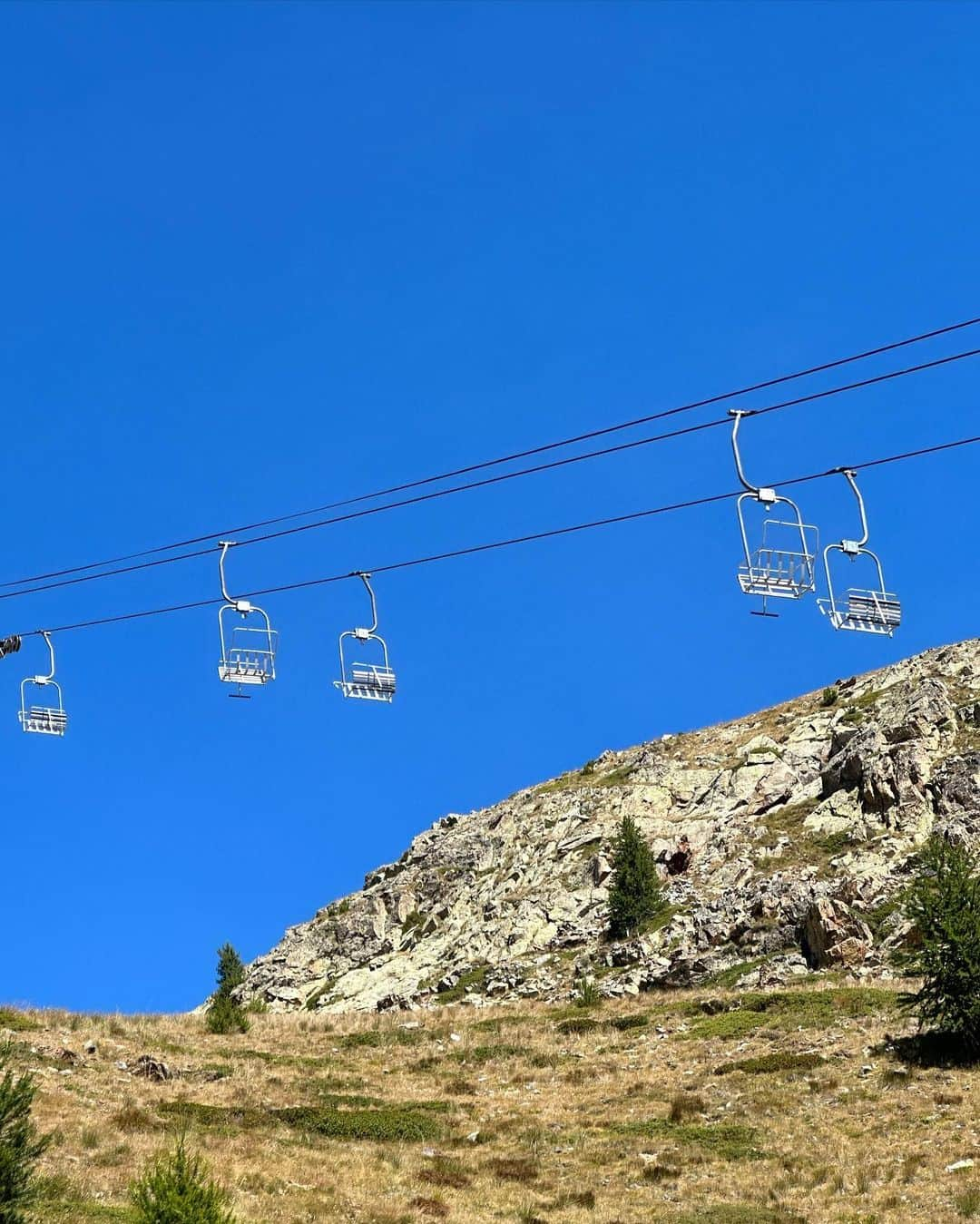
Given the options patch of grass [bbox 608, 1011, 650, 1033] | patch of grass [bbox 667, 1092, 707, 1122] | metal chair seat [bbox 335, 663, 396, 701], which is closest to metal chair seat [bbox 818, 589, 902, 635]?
metal chair seat [bbox 335, 663, 396, 701]

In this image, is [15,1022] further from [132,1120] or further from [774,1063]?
[774,1063]

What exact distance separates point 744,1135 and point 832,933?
25.3m

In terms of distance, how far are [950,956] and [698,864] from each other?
126 ft

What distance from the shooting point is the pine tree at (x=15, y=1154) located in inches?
1142

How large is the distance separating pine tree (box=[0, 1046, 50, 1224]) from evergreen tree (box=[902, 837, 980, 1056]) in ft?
98.8

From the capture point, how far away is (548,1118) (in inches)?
1901

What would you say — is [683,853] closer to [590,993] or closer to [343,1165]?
[590,993]

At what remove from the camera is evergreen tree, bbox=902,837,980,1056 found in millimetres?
47906

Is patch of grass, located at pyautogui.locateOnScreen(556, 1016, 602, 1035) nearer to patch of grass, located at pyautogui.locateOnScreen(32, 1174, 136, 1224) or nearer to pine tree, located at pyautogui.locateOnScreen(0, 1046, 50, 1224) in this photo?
patch of grass, located at pyautogui.locateOnScreen(32, 1174, 136, 1224)

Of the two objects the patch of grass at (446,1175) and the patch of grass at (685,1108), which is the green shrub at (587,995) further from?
the patch of grass at (446,1175)

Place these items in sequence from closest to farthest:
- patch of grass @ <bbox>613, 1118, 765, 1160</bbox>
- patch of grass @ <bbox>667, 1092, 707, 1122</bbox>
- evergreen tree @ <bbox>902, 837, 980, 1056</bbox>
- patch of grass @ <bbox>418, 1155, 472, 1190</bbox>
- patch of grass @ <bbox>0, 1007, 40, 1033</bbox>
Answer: patch of grass @ <bbox>418, 1155, 472, 1190</bbox> < patch of grass @ <bbox>613, 1118, 765, 1160</bbox> < patch of grass @ <bbox>667, 1092, 707, 1122</bbox> < evergreen tree @ <bbox>902, 837, 980, 1056</bbox> < patch of grass @ <bbox>0, 1007, 40, 1033</bbox>

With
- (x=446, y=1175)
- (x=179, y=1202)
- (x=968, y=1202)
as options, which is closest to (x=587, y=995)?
(x=446, y=1175)

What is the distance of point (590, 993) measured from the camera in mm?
71062

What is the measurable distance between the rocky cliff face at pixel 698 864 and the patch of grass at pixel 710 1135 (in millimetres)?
20997
